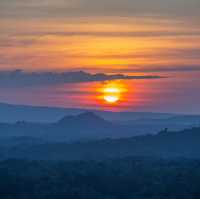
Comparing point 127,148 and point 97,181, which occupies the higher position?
point 127,148

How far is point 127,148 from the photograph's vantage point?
511 feet

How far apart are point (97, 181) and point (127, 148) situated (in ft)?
219

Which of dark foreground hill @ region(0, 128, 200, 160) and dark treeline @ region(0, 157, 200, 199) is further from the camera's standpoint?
dark foreground hill @ region(0, 128, 200, 160)

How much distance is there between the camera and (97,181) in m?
89.1

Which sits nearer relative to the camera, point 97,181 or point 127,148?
point 97,181

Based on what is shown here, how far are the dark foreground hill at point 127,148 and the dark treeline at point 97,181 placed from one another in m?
39.6

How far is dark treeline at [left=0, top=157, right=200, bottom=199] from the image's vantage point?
3167 inches

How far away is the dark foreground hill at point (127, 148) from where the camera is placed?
14425 cm

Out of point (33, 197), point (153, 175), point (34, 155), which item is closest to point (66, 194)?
point (33, 197)

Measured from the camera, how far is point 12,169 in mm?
95500

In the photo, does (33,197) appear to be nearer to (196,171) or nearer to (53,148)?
(196,171)

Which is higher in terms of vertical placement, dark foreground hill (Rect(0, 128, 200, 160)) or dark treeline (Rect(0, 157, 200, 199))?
dark foreground hill (Rect(0, 128, 200, 160))

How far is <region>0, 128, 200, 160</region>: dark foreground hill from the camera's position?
144250 mm

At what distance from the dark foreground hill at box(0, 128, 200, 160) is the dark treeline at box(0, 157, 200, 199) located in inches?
1559
